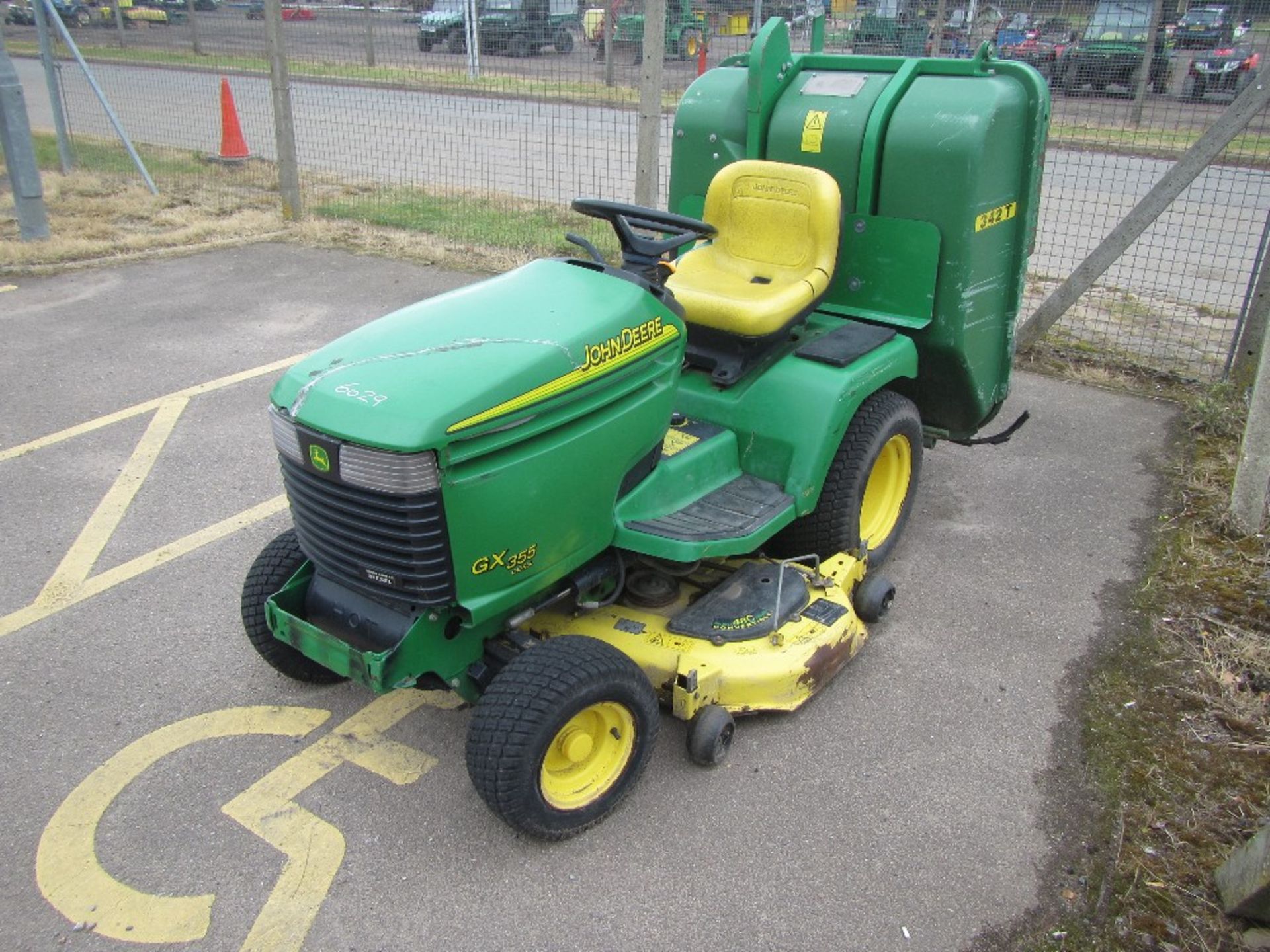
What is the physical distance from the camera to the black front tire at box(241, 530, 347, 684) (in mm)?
3023

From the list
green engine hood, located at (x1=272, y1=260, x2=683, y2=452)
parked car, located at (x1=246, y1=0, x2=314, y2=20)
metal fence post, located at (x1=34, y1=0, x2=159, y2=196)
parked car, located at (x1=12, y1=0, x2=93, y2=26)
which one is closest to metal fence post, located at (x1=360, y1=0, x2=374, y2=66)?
parked car, located at (x1=246, y1=0, x2=314, y2=20)

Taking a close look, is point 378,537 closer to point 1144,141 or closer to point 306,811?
point 306,811

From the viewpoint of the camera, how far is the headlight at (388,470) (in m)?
2.40

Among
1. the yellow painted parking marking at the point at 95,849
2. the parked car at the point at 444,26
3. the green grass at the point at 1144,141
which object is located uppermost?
the parked car at the point at 444,26

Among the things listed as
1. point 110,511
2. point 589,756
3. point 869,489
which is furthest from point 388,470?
point 110,511

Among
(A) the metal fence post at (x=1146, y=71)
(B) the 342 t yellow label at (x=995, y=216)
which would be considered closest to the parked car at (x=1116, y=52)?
(A) the metal fence post at (x=1146, y=71)

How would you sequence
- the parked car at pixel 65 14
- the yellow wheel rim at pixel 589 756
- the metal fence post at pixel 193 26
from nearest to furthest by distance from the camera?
the yellow wheel rim at pixel 589 756
the metal fence post at pixel 193 26
the parked car at pixel 65 14

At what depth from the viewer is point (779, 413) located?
11.3 ft

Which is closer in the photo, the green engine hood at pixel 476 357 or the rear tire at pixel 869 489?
the green engine hood at pixel 476 357

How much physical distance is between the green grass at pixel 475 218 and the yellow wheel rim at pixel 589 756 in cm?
516

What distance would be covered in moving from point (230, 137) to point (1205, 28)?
8.88 metres

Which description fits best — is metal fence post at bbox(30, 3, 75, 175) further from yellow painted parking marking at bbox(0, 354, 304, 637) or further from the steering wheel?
the steering wheel

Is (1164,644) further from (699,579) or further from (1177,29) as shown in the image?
(1177,29)

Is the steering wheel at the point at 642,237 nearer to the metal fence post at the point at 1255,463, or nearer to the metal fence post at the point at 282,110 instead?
the metal fence post at the point at 1255,463
